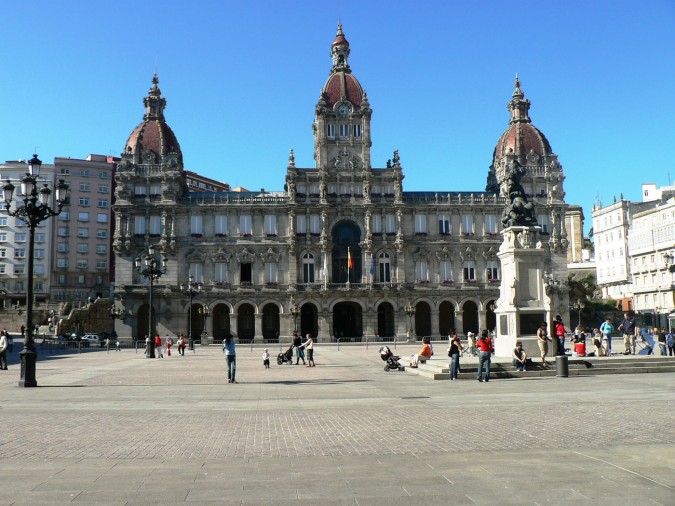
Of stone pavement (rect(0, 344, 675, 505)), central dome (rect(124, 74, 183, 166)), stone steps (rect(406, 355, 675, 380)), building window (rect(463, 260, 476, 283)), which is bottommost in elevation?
stone pavement (rect(0, 344, 675, 505))

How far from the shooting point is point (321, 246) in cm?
7931

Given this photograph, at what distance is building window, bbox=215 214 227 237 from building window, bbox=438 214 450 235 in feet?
86.4

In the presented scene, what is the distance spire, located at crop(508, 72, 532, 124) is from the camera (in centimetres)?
8719

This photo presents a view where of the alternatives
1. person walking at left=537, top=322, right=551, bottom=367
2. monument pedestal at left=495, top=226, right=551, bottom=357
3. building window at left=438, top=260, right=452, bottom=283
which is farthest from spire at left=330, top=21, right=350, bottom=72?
person walking at left=537, top=322, right=551, bottom=367

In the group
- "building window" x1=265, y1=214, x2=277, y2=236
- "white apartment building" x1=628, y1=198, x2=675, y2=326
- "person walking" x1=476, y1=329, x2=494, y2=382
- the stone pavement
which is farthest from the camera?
"white apartment building" x1=628, y1=198, x2=675, y2=326

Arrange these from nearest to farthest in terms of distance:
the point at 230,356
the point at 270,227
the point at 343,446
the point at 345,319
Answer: the point at 343,446 < the point at 230,356 < the point at 270,227 < the point at 345,319

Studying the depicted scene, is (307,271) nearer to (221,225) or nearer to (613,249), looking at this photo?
(221,225)

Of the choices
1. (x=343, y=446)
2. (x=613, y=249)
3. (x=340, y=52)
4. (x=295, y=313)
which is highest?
(x=340, y=52)

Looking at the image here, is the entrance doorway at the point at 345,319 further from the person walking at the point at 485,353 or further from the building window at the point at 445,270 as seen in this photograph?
the person walking at the point at 485,353

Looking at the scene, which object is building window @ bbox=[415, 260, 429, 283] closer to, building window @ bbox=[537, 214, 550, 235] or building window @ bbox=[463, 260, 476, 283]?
building window @ bbox=[463, 260, 476, 283]

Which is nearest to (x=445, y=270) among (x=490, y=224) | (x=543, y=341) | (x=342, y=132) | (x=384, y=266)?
(x=384, y=266)

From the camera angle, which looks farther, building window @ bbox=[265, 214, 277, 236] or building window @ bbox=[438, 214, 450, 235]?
building window @ bbox=[438, 214, 450, 235]

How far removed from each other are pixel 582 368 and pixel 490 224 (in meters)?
57.4

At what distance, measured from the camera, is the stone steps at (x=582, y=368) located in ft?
82.0
